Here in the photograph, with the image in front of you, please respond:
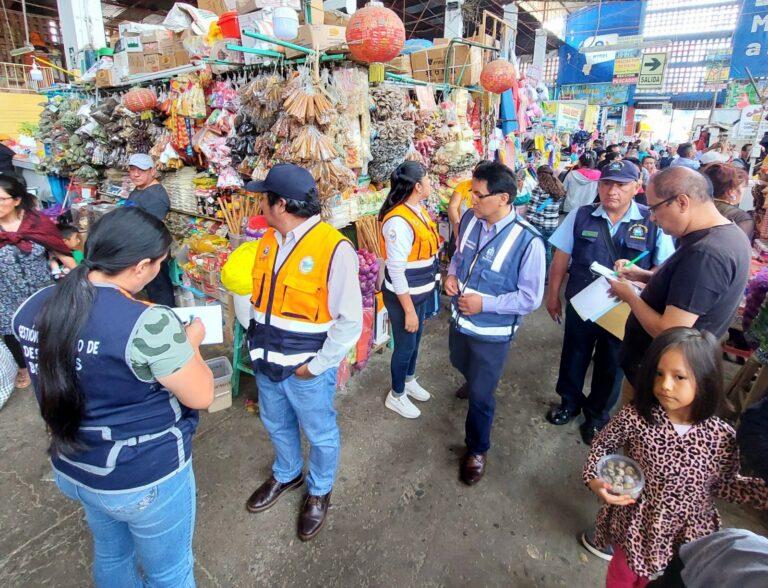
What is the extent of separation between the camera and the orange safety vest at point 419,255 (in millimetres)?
2740

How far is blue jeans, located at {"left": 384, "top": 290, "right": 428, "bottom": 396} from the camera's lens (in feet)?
9.64

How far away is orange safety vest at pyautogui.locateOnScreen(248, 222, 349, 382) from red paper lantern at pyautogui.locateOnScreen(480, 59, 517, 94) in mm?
4154

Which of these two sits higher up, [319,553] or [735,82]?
[735,82]

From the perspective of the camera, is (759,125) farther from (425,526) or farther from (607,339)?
(425,526)

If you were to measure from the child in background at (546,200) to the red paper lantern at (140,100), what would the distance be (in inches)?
180

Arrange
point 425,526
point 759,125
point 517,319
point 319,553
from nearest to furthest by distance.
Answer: point 319,553, point 425,526, point 517,319, point 759,125

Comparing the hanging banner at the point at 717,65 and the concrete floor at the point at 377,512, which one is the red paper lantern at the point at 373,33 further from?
the hanging banner at the point at 717,65

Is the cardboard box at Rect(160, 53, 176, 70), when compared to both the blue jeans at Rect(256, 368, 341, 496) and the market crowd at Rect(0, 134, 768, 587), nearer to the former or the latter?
the market crowd at Rect(0, 134, 768, 587)

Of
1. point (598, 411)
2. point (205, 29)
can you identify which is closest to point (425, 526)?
point (598, 411)

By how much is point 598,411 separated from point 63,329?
10.1 ft

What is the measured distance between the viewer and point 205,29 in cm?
405

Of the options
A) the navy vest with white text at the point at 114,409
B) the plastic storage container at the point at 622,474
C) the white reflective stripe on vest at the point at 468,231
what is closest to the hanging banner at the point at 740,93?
the white reflective stripe on vest at the point at 468,231

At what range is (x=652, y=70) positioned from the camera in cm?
1689

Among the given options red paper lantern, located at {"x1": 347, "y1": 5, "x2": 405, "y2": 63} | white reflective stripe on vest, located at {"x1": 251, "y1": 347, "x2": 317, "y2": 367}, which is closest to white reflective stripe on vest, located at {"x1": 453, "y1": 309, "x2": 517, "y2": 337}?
white reflective stripe on vest, located at {"x1": 251, "y1": 347, "x2": 317, "y2": 367}
